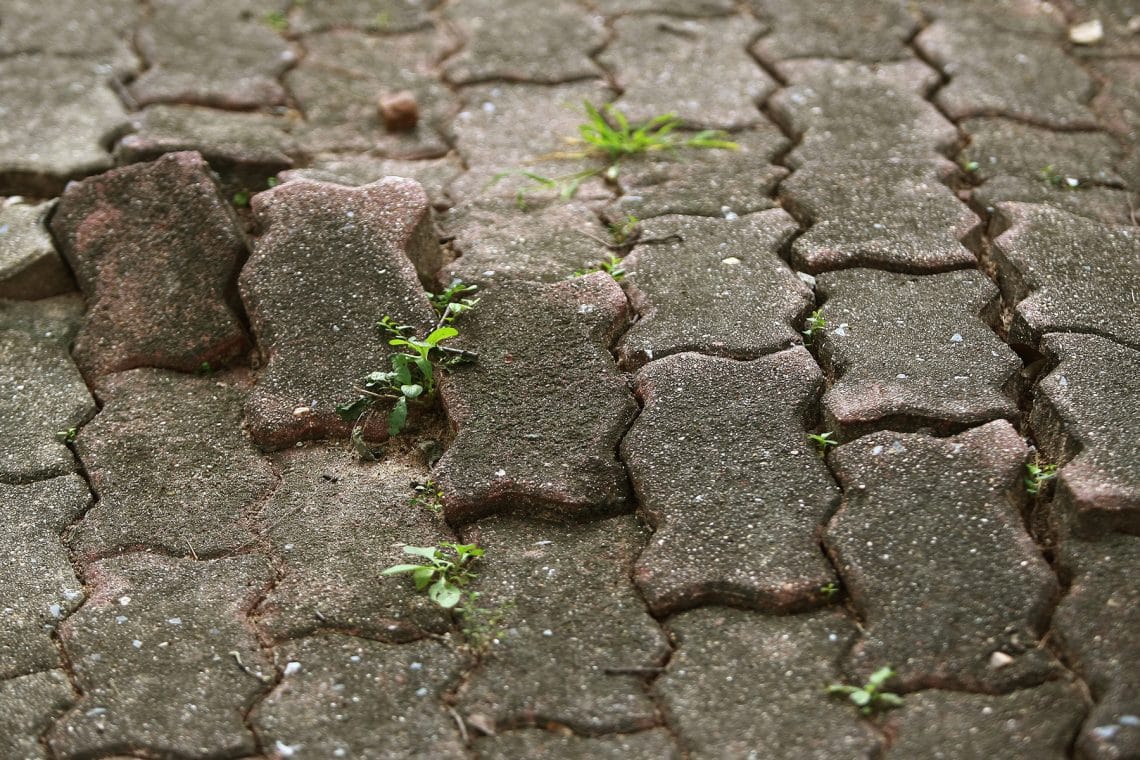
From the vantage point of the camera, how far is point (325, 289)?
2574 millimetres

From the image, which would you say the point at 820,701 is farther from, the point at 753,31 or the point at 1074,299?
the point at 753,31

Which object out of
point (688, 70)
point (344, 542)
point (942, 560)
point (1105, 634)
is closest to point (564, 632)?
point (344, 542)

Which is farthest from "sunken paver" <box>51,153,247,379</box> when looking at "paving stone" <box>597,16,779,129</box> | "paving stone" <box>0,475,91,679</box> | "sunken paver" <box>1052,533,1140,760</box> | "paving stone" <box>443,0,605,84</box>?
"sunken paver" <box>1052,533,1140,760</box>

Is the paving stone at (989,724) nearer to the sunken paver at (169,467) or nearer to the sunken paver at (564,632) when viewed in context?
the sunken paver at (564,632)

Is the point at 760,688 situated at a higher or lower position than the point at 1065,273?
lower

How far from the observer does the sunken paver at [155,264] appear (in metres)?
2.61

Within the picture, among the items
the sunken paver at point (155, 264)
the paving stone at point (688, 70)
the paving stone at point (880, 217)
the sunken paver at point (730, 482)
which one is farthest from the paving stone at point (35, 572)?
the paving stone at point (688, 70)

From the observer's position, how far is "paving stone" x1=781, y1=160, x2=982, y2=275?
8.75ft

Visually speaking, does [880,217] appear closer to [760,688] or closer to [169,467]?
[760,688]

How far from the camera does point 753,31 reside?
11.9ft

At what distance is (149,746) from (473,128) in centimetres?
186

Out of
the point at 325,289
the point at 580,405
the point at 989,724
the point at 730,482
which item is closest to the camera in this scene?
the point at 989,724

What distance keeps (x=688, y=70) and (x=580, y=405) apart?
1440mm

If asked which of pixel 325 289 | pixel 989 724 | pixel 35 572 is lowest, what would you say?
pixel 35 572
